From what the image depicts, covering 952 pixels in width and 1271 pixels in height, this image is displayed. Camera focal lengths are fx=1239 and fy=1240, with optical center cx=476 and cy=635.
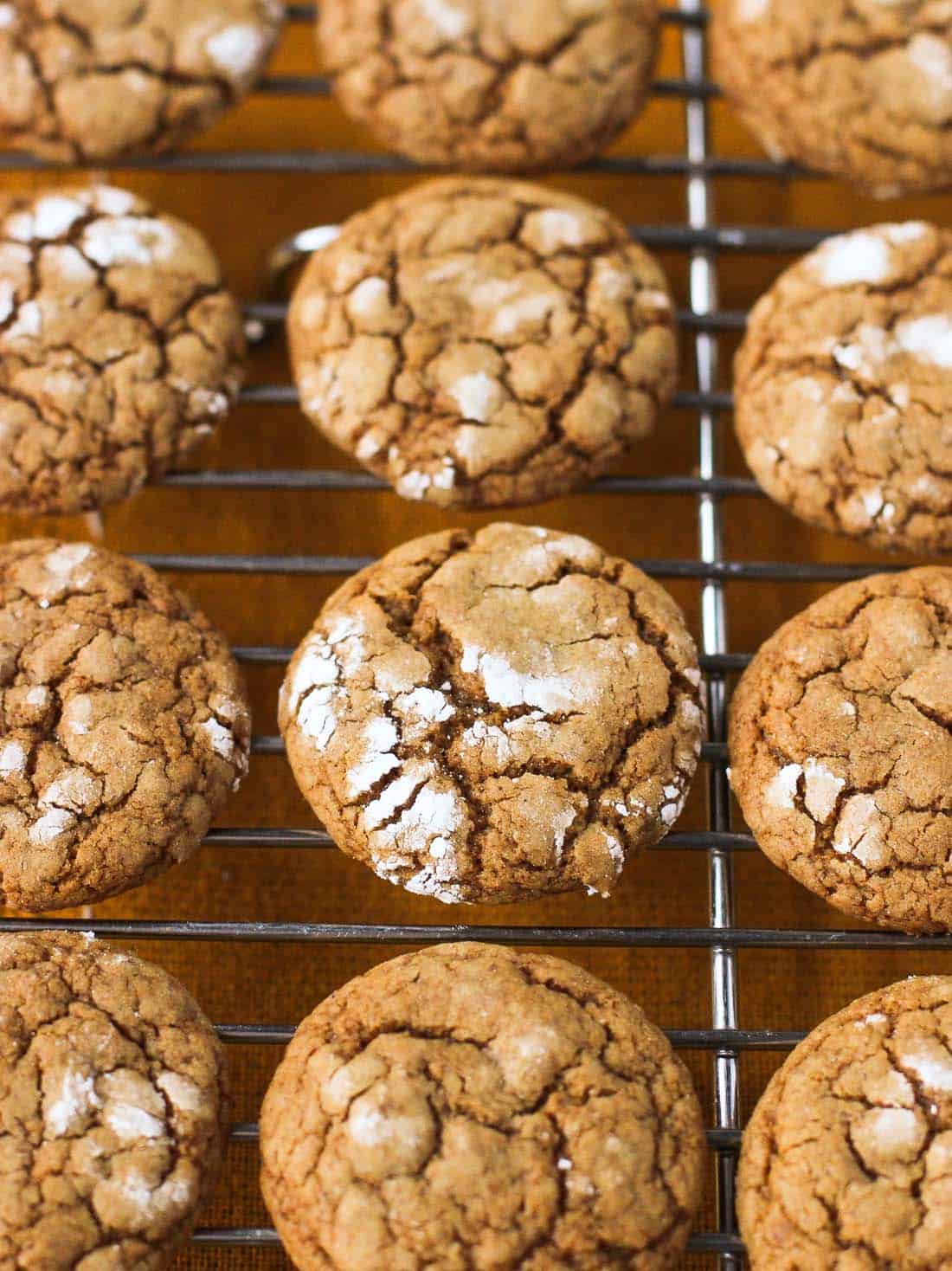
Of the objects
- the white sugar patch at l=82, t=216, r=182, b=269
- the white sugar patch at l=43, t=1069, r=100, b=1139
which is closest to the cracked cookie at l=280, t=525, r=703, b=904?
the white sugar patch at l=43, t=1069, r=100, b=1139

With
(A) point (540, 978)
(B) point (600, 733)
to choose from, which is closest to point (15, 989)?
(A) point (540, 978)

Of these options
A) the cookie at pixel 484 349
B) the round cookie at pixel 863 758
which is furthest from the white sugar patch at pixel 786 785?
the cookie at pixel 484 349

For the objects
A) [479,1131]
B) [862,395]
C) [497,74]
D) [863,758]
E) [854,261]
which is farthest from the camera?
[497,74]

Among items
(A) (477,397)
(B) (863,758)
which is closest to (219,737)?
(A) (477,397)

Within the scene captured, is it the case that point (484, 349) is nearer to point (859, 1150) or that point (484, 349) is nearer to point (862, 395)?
point (862, 395)

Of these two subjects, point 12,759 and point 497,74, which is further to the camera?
point 497,74

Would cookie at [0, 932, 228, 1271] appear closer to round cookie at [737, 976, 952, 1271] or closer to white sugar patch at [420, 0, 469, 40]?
round cookie at [737, 976, 952, 1271]
